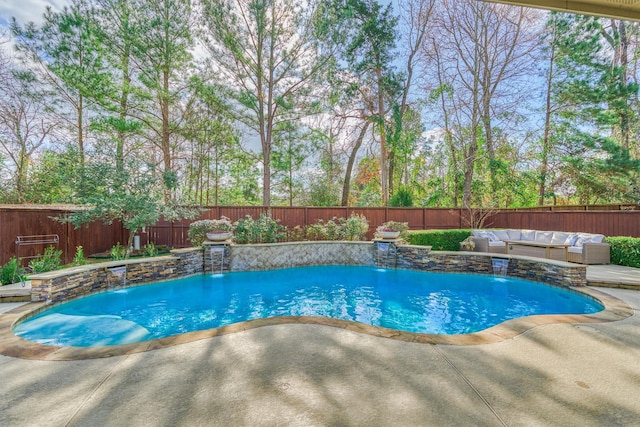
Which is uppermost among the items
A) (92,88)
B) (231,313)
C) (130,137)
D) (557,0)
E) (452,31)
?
(452,31)

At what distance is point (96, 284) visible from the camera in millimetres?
5488

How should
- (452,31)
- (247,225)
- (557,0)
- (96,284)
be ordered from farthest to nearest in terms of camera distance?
(452,31) < (247,225) < (96,284) < (557,0)

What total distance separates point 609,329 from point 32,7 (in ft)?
50.7

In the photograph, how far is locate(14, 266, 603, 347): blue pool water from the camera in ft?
12.7

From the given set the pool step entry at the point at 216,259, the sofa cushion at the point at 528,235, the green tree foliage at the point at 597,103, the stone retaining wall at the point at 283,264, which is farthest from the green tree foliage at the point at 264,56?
the green tree foliage at the point at 597,103

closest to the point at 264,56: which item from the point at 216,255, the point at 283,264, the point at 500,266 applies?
the point at 216,255

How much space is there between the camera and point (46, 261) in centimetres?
627

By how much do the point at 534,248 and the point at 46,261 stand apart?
11822 mm

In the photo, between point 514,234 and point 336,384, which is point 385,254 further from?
point 336,384

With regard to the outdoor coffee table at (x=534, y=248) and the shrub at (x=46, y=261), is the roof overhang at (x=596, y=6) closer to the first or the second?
the outdoor coffee table at (x=534, y=248)

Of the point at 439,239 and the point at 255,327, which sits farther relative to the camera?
the point at 439,239

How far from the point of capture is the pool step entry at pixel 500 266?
22.0 ft

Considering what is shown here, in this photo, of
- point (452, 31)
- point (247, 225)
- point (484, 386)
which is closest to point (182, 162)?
point (247, 225)

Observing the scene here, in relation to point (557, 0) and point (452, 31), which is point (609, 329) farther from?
point (452, 31)
